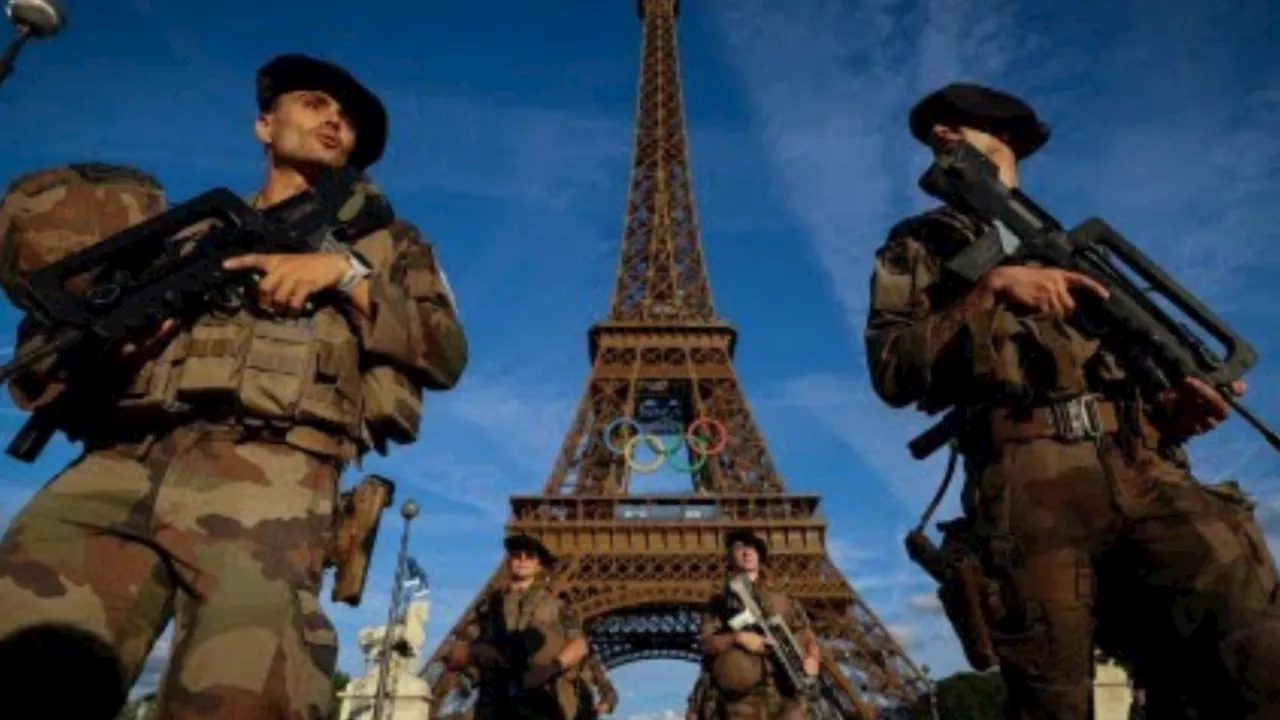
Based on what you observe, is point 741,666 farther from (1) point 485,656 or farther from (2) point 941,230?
(2) point 941,230

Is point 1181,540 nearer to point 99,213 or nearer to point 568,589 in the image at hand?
point 99,213

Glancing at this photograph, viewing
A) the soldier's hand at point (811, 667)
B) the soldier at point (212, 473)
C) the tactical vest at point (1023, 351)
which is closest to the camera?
the soldier at point (212, 473)

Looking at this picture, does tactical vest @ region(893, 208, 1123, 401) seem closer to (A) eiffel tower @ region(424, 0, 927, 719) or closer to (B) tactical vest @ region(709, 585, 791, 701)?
(B) tactical vest @ region(709, 585, 791, 701)

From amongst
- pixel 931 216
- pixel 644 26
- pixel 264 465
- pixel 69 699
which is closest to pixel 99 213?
pixel 264 465

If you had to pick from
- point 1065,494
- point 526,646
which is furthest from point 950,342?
point 526,646

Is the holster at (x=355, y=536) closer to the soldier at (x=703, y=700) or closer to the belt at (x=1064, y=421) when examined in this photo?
the belt at (x=1064, y=421)

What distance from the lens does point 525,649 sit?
8.59 meters

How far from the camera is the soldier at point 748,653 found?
9570 mm

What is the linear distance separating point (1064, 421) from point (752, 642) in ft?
20.2

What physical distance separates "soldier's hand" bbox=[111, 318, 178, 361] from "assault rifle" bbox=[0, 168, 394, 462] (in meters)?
0.04

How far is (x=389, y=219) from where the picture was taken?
423cm

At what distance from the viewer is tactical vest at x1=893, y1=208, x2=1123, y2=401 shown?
149 inches

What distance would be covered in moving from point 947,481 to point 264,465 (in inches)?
Answer: 122

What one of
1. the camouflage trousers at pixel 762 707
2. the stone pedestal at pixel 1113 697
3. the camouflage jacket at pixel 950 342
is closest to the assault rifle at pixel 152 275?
the camouflage jacket at pixel 950 342
